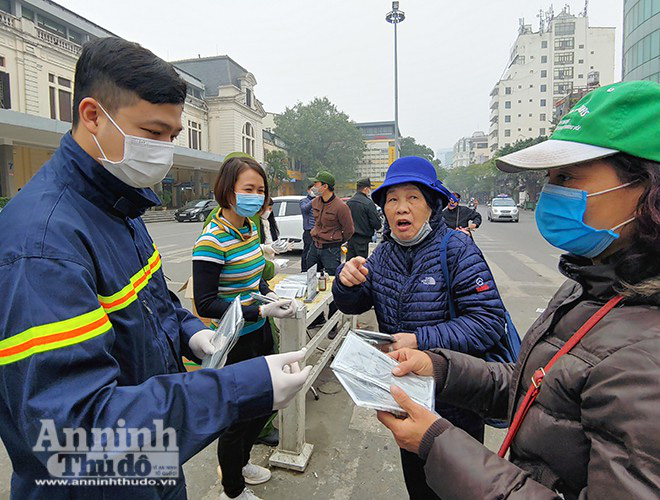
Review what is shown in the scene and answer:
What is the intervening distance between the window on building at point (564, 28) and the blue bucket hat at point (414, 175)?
8733cm

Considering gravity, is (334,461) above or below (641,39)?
below

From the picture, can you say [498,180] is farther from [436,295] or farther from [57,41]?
[436,295]

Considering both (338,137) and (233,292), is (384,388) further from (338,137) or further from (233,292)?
(338,137)

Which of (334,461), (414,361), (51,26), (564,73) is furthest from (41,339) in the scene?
(564,73)

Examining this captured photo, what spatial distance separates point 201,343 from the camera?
1.56 m

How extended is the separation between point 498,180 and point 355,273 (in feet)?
195

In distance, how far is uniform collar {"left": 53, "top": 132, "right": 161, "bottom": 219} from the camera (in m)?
1.13

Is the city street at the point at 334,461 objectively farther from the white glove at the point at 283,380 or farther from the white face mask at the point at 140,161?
the white face mask at the point at 140,161

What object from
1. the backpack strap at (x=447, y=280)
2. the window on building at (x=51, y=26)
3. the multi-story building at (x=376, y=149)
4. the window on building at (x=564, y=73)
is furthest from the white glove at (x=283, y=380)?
the window on building at (x=564, y=73)

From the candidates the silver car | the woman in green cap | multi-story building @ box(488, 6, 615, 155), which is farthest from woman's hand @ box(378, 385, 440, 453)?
multi-story building @ box(488, 6, 615, 155)

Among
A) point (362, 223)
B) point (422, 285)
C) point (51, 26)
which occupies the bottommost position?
point (422, 285)

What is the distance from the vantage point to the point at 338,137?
169 ft

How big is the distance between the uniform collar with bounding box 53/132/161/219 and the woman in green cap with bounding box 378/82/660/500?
101cm

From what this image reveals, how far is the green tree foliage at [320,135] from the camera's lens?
168 ft
